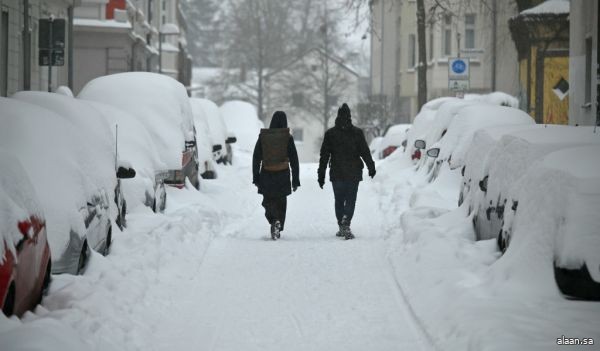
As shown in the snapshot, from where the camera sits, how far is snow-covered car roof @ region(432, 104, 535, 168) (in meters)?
19.3

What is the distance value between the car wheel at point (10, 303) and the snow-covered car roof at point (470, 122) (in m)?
12.2

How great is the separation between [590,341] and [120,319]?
11.2 feet

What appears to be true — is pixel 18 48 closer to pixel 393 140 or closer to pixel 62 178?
pixel 393 140

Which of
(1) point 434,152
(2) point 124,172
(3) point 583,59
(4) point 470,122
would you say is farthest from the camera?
(3) point 583,59

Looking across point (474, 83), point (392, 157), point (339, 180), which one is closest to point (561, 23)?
point (392, 157)

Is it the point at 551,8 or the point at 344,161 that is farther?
the point at 551,8

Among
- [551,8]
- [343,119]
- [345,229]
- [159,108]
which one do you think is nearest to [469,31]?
[551,8]

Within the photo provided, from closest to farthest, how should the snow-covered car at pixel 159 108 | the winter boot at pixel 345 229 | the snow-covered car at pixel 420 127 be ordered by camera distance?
1. the winter boot at pixel 345 229
2. the snow-covered car at pixel 159 108
3. the snow-covered car at pixel 420 127

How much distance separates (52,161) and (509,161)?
4.10 meters

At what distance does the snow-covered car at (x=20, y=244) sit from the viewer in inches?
291

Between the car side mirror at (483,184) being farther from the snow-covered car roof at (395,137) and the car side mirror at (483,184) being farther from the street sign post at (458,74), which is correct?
the snow-covered car roof at (395,137)

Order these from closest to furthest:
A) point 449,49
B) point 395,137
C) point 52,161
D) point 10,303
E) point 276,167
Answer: point 10,303, point 52,161, point 276,167, point 395,137, point 449,49

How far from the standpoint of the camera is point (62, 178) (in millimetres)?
10414

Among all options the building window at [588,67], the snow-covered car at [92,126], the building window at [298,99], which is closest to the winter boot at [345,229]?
the snow-covered car at [92,126]
